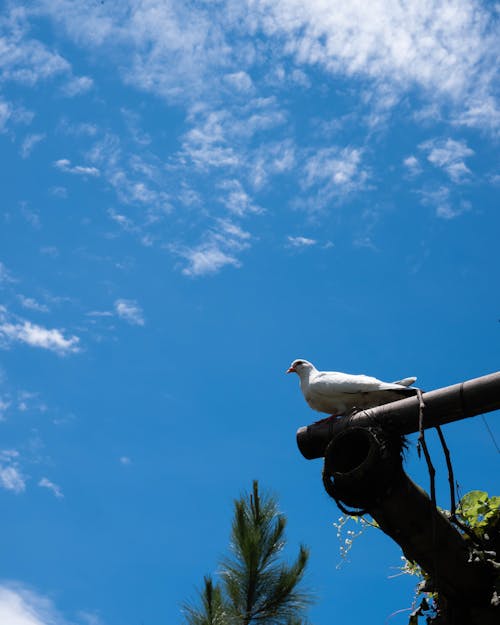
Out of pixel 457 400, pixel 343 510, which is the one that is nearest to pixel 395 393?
pixel 457 400

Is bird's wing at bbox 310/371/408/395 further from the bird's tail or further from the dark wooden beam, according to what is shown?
the dark wooden beam

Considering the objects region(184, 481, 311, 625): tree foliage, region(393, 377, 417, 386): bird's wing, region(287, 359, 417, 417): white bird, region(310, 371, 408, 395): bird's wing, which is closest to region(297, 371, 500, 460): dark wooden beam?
region(287, 359, 417, 417): white bird

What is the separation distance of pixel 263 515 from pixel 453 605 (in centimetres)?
471

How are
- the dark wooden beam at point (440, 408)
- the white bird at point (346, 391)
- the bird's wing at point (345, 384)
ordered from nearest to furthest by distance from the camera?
the dark wooden beam at point (440, 408)
the white bird at point (346, 391)
the bird's wing at point (345, 384)

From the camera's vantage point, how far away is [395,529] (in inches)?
108

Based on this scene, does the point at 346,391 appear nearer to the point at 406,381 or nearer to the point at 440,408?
the point at 406,381

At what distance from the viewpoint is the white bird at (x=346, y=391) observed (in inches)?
152

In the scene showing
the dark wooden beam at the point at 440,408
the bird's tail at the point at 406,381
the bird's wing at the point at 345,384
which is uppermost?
the bird's wing at the point at 345,384

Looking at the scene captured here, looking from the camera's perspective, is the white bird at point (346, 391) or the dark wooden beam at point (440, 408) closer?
the dark wooden beam at point (440, 408)

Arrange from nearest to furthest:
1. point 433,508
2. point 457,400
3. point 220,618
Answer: point 433,508, point 457,400, point 220,618

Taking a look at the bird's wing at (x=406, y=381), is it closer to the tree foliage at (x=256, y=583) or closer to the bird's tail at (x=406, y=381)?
the bird's tail at (x=406, y=381)

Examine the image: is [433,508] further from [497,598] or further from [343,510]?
[497,598]

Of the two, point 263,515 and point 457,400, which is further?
point 263,515

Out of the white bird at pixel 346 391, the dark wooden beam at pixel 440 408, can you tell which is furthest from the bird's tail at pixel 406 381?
the dark wooden beam at pixel 440 408
